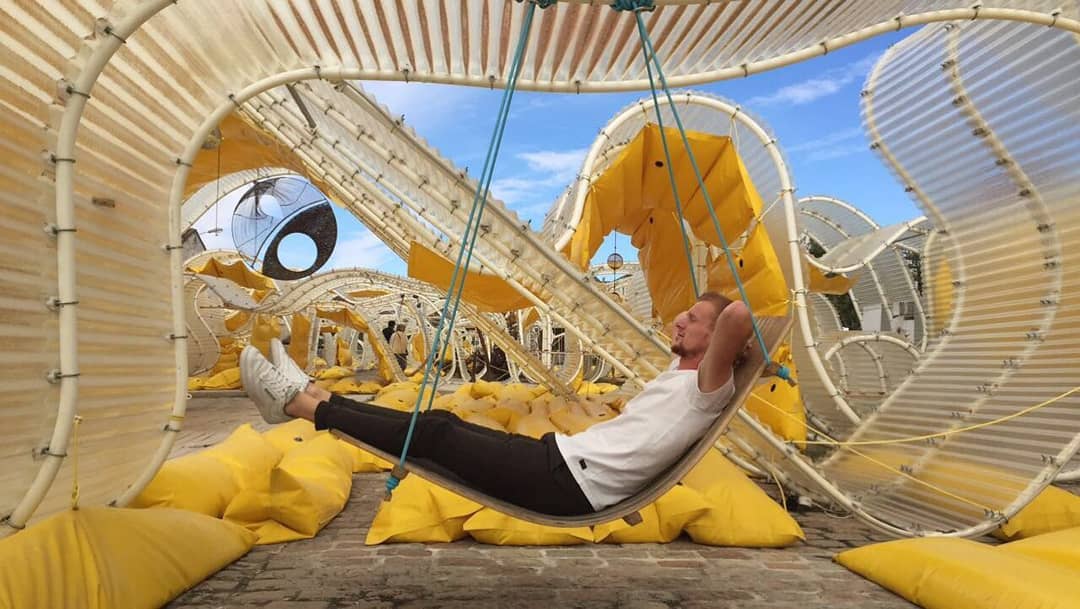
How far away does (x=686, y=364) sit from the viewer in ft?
8.75

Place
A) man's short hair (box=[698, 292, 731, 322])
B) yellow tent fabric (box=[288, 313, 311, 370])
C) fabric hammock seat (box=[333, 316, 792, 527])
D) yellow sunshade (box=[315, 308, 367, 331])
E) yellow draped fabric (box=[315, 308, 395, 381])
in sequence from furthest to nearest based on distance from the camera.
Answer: yellow sunshade (box=[315, 308, 367, 331]) → yellow draped fabric (box=[315, 308, 395, 381]) → yellow tent fabric (box=[288, 313, 311, 370]) → man's short hair (box=[698, 292, 731, 322]) → fabric hammock seat (box=[333, 316, 792, 527])

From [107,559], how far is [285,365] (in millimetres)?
915

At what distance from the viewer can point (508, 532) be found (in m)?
3.54

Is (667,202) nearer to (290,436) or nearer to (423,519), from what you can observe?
(290,436)

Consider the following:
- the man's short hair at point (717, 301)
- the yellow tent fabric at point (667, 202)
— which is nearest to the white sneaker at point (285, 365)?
the man's short hair at point (717, 301)

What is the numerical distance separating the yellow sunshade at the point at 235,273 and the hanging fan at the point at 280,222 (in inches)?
9.5

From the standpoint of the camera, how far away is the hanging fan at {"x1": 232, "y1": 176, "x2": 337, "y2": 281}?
41.7 ft

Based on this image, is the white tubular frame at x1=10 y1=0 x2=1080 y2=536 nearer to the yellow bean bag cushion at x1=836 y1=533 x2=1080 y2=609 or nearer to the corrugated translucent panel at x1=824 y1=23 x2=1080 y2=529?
the corrugated translucent panel at x1=824 y1=23 x2=1080 y2=529

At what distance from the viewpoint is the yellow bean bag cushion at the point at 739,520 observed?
3.67m

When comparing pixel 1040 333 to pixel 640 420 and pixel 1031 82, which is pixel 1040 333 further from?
pixel 640 420

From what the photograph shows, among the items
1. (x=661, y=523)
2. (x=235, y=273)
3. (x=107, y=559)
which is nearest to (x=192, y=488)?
(x=107, y=559)

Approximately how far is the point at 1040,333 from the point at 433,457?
4477mm

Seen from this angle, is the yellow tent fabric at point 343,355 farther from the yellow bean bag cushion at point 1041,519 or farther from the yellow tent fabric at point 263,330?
the yellow bean bag cushion at point 1041,519

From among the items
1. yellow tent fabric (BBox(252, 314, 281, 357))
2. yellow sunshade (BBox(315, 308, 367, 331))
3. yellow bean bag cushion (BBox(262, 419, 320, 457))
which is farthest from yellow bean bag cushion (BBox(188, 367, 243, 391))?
yellow bean bag cushion (BBox(262, 419, 320, 457))
